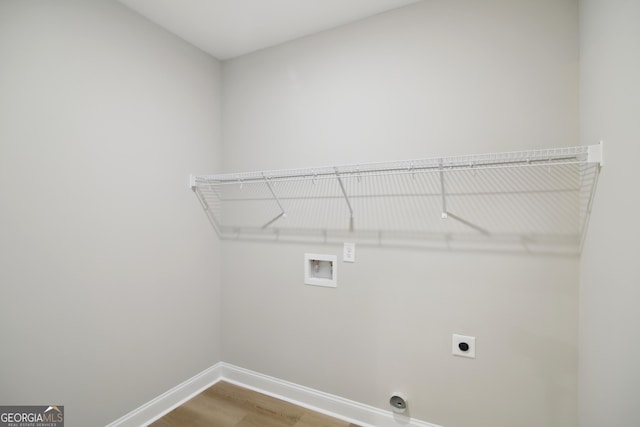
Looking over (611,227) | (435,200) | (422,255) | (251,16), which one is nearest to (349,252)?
(422,255)

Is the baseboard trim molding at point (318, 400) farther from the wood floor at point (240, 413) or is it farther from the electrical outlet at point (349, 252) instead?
the electrical outlet at point (349, 252)

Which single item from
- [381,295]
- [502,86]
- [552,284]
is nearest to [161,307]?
[381,295]

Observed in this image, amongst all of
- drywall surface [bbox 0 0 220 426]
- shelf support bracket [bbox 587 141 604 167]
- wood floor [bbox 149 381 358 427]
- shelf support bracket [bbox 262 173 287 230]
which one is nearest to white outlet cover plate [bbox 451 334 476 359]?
wood floor [bbox 149 381 358 427]

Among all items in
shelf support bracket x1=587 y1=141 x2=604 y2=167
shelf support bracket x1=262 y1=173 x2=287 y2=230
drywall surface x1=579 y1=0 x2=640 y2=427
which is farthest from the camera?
shelf support bracket x1=262 y1=173 x2=287 y2=230

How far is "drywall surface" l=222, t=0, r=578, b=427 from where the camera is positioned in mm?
1376

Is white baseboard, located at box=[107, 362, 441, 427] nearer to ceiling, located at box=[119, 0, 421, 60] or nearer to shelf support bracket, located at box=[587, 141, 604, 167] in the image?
shelf support bracket, located at box=[587, 141, 604, 167]

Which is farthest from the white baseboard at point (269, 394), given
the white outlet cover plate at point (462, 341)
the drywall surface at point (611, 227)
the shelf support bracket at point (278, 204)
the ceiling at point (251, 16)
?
the ceiling at point (251, 16)

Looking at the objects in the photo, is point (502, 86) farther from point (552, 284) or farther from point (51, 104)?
point (51, 104)

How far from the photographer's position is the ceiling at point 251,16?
1655mm

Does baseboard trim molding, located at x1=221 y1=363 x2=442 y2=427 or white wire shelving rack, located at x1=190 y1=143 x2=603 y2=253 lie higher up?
white wire shelving rack, located at x1=190 y1=143 x2=603 y2=253

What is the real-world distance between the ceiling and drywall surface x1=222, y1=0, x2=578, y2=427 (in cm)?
9

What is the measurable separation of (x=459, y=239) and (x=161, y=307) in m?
1.94

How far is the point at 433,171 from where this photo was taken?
156 centimetres

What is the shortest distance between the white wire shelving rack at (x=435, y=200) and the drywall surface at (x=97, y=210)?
41 cm
